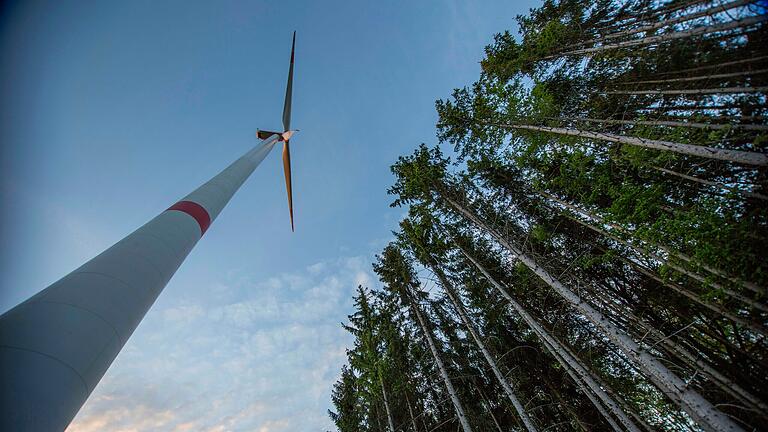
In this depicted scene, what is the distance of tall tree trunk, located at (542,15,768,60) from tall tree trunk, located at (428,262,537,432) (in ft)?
34.6

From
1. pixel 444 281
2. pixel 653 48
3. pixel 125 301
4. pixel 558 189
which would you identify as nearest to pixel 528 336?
pixel 444 281

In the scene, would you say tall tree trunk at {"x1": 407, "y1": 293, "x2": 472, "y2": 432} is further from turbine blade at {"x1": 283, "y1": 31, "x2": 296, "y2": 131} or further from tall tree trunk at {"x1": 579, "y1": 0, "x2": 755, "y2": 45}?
tall tree trunk at {"x1": 579, "y1": 0, "x2": 755, "y2": 45}

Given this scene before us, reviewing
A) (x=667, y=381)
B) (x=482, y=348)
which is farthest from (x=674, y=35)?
(x=482, y=348)

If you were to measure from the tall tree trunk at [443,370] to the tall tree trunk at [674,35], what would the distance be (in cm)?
1208

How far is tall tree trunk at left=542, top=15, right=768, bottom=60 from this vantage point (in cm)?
605

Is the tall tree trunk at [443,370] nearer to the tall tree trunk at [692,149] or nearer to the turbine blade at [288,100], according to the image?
the tall tree trunk at [692,149]

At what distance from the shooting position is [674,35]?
7.67m

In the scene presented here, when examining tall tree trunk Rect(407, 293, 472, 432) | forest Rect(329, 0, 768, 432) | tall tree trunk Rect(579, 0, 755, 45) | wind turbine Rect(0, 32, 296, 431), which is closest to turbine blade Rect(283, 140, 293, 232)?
forest Rect(329, 0, 768, 432)

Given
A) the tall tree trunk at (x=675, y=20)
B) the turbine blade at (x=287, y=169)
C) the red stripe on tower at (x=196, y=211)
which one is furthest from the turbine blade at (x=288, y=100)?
the tall tree trunk at (x=675, y=20)

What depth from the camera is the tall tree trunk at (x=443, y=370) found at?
8.11 metres

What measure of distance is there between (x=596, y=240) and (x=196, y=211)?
43.3ft

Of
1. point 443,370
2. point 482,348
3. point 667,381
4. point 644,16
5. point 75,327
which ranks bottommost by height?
point 667,381

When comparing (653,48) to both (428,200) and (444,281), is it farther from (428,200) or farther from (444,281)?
(444,281)

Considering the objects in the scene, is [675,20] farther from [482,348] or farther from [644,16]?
[482,348]
